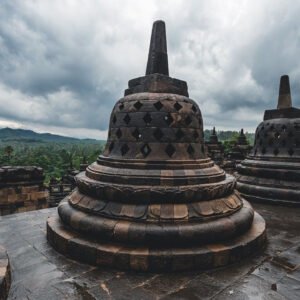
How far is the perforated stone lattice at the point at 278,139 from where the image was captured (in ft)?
24.4

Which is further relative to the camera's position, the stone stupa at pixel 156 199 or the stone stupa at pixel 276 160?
the stone stupa at pixel 276 160

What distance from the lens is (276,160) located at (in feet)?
24.8

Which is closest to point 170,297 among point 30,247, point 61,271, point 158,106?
point 61,271

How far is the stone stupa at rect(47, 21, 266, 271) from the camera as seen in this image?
3281 millimetres

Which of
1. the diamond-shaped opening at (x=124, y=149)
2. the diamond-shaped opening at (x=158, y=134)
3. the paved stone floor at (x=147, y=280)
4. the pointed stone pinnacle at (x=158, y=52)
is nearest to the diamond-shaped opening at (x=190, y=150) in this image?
the diamond-shaped opening at (x=158, y=134)

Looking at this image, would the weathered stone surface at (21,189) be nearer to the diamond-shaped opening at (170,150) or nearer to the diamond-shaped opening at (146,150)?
the diamond-shaped opening at (146,150)

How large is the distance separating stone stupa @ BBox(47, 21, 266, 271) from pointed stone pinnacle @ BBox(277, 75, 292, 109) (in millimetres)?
4799

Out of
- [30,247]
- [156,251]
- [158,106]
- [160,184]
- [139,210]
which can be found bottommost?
[30,247]

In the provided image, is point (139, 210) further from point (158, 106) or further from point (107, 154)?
point (158, 106)

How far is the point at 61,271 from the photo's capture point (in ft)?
10.3

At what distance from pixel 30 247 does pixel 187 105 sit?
11.4ft

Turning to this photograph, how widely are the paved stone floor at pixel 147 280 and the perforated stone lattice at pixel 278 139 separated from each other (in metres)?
4.33

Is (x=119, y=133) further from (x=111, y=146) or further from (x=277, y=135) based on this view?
(x=277, y=135)

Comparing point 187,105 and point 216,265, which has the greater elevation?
point 187,105
